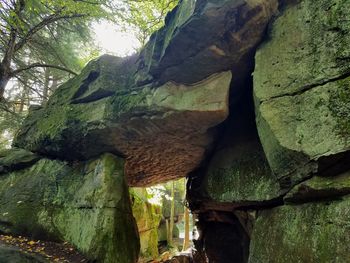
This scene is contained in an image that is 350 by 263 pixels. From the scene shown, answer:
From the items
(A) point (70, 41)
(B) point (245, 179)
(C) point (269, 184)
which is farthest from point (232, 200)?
(A) point (70, 41)

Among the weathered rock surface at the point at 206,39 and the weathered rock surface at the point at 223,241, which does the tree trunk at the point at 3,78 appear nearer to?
the weathered rock surface at the point at 206,39

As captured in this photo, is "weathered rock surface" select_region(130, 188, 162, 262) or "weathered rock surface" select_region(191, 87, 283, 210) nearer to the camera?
"weathered rock surface" select_region(191, 87, 283, 210)

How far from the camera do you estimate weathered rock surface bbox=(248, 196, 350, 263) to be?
329cm

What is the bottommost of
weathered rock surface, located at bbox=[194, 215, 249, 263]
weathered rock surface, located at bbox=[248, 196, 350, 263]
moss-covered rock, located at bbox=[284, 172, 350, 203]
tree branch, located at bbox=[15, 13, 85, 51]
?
weathered rock surface, located at bbox=[194, 215, 249, 263]

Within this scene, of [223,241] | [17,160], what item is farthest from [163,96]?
[223,241]

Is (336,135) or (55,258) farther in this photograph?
(55,258)

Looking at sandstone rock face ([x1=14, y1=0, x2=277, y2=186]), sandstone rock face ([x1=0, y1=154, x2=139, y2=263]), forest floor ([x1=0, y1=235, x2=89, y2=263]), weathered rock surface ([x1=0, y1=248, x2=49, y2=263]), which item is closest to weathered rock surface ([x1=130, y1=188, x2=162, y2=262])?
sandstone rock face ([x1=14, y1=0, x2=277, y2=186])

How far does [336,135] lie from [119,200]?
4.35m

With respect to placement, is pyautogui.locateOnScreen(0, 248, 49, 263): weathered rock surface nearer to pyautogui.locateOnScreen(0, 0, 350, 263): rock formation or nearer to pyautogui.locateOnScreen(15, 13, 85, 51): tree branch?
pyautogui.locateOnScreen(0, 0, 350, 263): rock formation

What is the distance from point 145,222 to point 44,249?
7989 millimetres

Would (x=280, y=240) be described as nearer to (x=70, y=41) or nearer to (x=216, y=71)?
(x=216, y=71)

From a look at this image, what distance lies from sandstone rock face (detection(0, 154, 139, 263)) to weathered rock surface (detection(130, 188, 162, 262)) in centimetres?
564

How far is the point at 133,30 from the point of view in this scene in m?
10.7

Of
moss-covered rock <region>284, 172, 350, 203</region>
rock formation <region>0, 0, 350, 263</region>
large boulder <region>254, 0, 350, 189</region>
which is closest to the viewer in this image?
moss-covered rock <region>284, 172, 350, 203</region>
